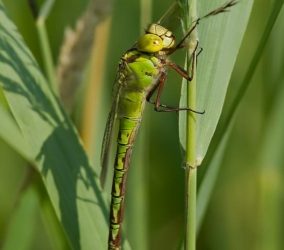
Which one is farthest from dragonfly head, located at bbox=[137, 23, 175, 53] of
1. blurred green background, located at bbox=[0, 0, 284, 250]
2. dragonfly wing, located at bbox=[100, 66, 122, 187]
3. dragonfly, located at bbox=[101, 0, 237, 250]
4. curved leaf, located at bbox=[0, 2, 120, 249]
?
blurred green background, located at bbox=[0, 0, 284, 250]

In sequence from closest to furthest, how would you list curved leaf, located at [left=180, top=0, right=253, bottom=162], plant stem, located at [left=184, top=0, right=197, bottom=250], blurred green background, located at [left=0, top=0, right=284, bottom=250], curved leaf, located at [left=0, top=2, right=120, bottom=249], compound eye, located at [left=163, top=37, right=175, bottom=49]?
plant stem, located at [left=184, top=0, right=197, bottom=250] → curved leaf, located at [left=180, top=0, right=253, bottom=162] → curved leaf, located at [left=0, top=2, right=120, bottom=249] → compound eye, located at [left=163, top=37, right=175, bottom=49] → blurred green background, located at [left=0, top=0, right=284, bottom=250]

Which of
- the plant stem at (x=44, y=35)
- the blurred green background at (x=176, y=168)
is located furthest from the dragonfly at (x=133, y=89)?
the blurred green background at (x=176, y=168)

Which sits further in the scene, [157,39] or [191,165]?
[157,39]

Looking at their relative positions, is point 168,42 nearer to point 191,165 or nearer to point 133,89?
point 133,89

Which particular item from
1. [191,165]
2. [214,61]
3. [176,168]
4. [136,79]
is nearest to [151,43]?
[136,79]

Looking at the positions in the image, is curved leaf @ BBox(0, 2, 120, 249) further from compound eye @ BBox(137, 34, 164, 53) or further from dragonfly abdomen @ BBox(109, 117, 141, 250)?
compound eye @ BBox(137, 34, 164, 53)

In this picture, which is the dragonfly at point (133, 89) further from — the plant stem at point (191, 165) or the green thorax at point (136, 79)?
the plant stem at point (191, 165)

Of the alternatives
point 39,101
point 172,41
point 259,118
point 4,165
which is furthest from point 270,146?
point 4,165
